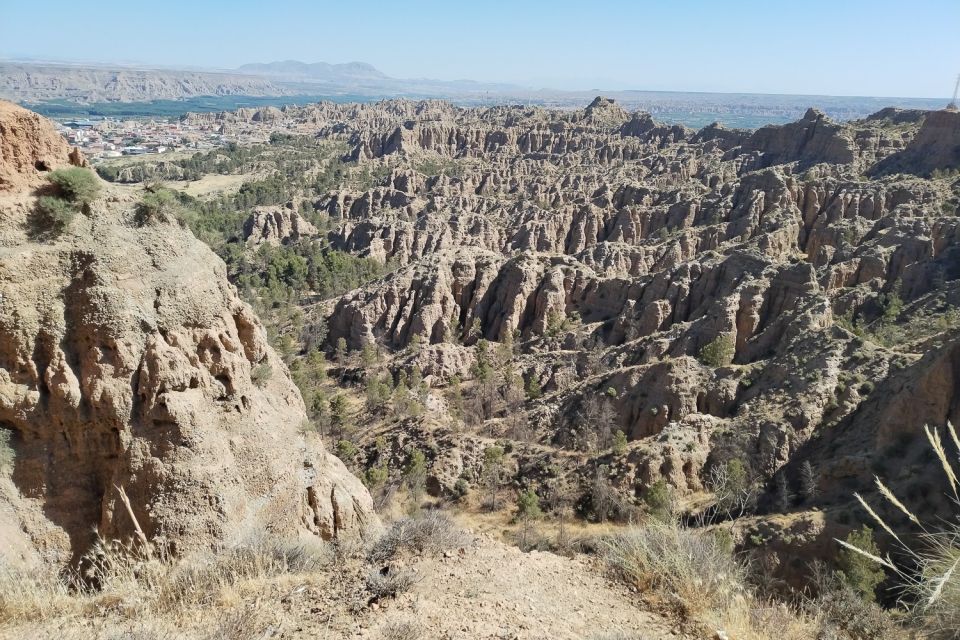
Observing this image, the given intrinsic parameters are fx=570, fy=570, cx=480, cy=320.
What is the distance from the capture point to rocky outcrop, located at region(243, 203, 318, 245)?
89938 millimetres

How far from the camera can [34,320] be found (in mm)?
11688

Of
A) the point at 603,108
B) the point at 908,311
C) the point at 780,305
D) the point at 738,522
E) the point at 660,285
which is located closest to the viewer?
the point at 738,522

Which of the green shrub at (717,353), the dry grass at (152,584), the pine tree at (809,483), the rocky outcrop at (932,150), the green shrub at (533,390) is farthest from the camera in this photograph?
the rocky outcrop at (932,150)

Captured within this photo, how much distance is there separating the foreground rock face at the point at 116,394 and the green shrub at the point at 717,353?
88.6ft

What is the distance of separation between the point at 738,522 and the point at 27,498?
20.5 meters

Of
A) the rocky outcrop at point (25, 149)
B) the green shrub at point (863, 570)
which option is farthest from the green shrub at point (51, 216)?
the green shrub at point (863, 570)

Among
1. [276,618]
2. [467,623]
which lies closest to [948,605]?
[467,623]

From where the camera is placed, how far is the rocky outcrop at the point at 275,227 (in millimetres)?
89938

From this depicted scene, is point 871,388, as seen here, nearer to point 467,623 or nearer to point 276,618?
point 467,623

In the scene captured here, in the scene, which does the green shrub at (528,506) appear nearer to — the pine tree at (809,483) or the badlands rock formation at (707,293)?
the badlands rock formation at (707,293)

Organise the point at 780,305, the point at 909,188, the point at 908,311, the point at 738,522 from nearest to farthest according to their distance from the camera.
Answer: the point at 738,522
the point at 908,311
the point at 780,305
the point at 909,188

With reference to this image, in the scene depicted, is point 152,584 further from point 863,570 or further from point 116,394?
point 863,570

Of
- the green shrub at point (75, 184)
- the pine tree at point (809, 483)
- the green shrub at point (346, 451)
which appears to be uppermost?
the green shrub at point (75, 184)

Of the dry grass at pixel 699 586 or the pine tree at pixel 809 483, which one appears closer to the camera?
the dry grass at pixel 699 586
